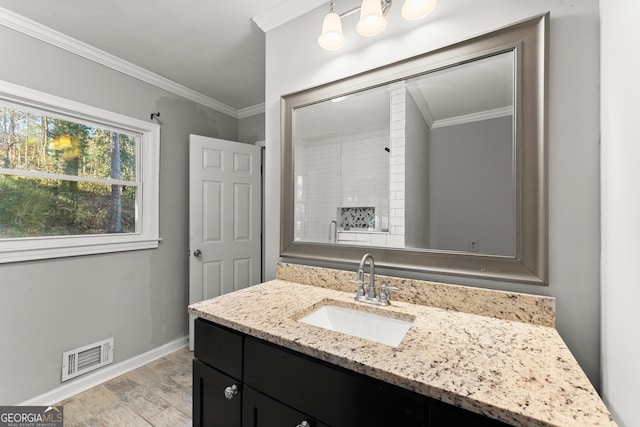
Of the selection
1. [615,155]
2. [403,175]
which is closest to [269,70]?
[403,175]

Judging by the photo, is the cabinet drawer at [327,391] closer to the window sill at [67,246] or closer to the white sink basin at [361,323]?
the white sink basin at [361,323]

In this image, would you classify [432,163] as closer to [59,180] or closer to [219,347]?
[219,347]

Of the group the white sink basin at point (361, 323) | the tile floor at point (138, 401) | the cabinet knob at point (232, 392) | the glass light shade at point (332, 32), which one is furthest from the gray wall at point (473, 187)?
the tile floor at point (138, 401)

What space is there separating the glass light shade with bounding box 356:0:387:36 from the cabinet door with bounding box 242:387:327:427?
1.40 meters

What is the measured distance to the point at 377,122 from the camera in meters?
1.35

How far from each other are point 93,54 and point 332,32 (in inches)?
72.5

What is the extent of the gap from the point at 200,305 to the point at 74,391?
162 cm

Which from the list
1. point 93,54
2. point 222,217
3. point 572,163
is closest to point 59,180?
point 93,54

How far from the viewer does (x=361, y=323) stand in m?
1.17

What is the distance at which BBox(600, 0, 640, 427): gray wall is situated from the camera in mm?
632

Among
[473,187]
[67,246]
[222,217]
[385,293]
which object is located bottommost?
[385,293]

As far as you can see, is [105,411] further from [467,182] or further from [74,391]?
[467,182]

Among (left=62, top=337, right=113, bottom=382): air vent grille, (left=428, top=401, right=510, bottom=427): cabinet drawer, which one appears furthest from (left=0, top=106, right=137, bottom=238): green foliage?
(left=428, top=401, right=510, bottom=427): cabinet drawer

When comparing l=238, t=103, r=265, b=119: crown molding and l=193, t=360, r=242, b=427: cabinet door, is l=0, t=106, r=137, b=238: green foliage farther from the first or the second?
l=193, t=360, r=242, b=427: cabinet door
